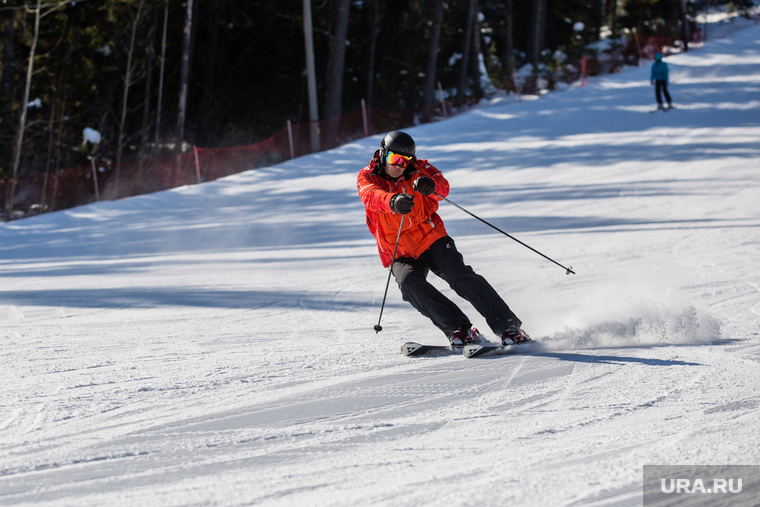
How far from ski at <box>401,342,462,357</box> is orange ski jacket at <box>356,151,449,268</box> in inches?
22.7

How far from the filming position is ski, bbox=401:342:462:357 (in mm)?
4648

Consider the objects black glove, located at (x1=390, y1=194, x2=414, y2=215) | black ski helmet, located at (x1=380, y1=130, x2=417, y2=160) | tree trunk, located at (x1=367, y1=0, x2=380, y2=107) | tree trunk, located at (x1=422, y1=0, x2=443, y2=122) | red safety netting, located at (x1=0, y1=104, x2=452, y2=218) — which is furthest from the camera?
tree trunk, located at (x1=367, y1=0, x2=380, y2=107)

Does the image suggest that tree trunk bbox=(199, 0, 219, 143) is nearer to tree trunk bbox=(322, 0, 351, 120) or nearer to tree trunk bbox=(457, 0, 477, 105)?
tree trunk bbox=(322, 0, 351, 120)

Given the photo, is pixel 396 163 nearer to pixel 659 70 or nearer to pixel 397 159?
pixel 397 159

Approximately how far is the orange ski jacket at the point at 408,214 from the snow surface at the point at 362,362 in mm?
736

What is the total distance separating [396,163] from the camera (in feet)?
15.4

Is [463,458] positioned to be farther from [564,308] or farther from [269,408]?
[564,308]

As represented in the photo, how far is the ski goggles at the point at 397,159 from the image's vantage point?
15.3 feet

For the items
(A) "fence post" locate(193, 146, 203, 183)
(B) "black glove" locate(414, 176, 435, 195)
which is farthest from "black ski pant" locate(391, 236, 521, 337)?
(A) "fence post" locate(193, 146, 203, 183)

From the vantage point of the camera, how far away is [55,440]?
125 inches

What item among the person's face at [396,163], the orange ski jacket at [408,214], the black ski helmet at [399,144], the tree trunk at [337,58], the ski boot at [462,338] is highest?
the tree trunk at [337,58]

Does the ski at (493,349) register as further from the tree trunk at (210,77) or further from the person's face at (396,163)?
the tree trunk at (210,77)

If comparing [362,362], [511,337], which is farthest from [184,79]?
[511,337]

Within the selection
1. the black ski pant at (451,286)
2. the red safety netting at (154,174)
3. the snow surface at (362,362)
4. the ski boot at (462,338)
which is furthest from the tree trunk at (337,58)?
the ski boot at (462,338)
